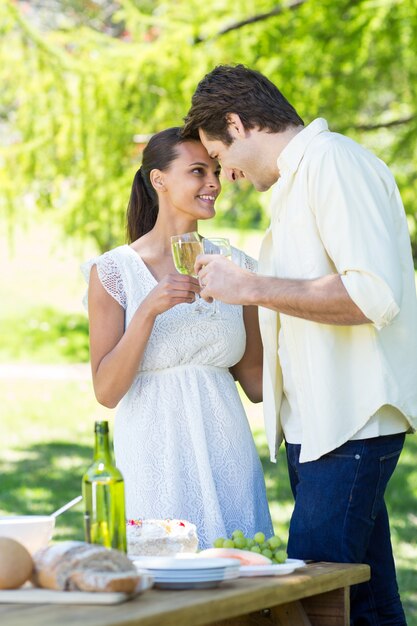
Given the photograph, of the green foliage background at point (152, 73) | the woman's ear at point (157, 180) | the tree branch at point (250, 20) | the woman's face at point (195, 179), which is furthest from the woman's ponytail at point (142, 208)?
the tree branch at point (250, 20)

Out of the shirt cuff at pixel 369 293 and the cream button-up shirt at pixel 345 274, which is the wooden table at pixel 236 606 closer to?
the cream button-up shirt at pixel 345 274

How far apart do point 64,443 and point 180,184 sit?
6244 mm

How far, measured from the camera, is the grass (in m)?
6.94

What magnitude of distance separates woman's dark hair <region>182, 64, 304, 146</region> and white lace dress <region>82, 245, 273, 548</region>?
58 centimetres

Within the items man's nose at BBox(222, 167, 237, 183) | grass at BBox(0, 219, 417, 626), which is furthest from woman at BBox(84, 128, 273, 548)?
grass at BBox(0, 219, 417, 626)

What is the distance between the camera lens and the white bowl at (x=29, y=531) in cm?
239

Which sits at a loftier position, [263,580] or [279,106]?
[279,106]

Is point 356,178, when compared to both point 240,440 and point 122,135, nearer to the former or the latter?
point 240,440

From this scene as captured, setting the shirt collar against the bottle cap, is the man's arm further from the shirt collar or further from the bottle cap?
the bottle cap

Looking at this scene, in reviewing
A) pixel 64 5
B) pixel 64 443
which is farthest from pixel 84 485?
pixel 64 5

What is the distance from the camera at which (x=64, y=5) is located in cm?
1480

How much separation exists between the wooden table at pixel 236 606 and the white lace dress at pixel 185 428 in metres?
0.57

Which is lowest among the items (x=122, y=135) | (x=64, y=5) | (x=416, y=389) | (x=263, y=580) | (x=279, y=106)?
(x=263, y=580)

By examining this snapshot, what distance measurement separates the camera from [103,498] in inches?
89.6
